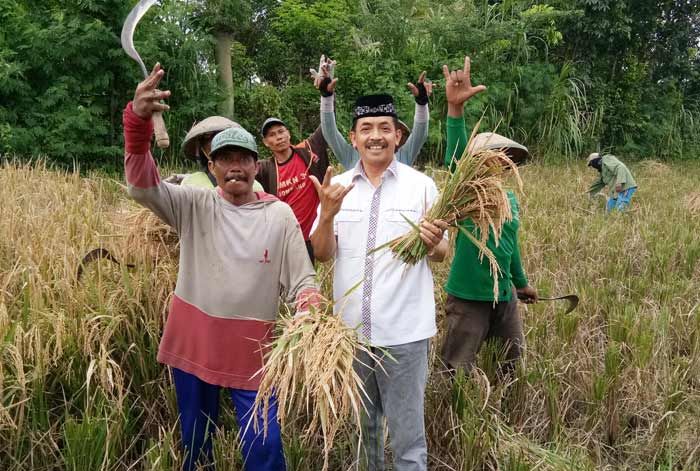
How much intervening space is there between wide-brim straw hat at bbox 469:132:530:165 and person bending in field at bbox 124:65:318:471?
73 cm

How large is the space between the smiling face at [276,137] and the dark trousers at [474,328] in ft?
4.26

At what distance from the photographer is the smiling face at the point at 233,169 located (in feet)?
6.88

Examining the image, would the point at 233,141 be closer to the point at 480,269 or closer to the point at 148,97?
the point at 148,97

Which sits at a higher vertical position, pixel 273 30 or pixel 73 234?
pixel 273 30

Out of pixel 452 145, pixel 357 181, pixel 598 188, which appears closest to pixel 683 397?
pixel 452 145

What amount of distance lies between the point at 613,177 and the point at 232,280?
715 cm

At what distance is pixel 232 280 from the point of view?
208 cm

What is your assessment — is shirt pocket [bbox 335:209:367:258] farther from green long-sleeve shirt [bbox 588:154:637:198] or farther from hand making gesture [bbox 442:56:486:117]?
green long-sleeve shirt [bbox 588:154:637:198]

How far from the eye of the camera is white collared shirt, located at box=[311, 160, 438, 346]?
6.52 feet

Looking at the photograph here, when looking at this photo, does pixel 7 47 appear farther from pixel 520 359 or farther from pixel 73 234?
pixel 520 359

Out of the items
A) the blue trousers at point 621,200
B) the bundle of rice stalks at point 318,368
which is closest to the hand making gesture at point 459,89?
the bundle of rice stalks at point 318,368

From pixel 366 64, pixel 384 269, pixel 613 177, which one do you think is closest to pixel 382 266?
pixel 384 269

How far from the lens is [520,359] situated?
114 inches

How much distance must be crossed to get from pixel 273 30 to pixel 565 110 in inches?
259
